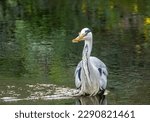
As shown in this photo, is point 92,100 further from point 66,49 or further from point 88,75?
point 66,49

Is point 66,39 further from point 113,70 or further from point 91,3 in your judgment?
point 91,3

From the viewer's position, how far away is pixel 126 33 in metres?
18.9

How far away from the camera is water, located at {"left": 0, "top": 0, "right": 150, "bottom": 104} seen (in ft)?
39.0

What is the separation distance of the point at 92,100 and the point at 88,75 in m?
0.43

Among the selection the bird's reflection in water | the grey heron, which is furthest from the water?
the grey heron

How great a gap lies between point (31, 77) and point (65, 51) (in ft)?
9.67

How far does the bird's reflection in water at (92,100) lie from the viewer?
1152 centimetres

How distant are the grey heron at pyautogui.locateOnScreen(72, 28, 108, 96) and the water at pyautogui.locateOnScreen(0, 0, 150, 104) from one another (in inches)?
7.4

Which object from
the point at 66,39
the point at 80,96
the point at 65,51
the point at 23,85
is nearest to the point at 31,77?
the point at 23,85

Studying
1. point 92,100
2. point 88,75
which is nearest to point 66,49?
point 88,75

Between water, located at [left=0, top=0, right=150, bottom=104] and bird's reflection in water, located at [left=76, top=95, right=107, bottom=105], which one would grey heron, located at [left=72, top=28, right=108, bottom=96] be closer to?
bird's reflection in water, located at [left=76, top=95, right=107, bottom=105]

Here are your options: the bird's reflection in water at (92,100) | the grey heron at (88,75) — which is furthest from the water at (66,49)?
the grey heron at (88,75)

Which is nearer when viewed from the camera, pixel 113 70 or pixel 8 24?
pixel 113 70

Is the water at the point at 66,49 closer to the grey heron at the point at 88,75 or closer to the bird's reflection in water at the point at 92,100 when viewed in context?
the bird's reflection in water at the point at 92,100
